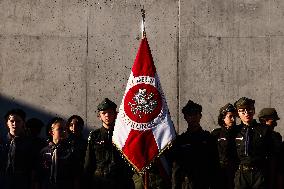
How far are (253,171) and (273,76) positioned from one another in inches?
78.2

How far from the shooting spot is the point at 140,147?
580 cm

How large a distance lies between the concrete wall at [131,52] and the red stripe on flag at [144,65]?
1477 millimetres

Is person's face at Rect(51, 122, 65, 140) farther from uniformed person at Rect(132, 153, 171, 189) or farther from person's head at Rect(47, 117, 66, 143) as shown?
uniformed person at Rect(132, 153, 171, 189)

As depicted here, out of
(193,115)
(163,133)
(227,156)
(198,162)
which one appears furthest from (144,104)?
(227,156)

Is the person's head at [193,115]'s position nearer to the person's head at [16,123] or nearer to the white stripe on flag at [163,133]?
the white stripe on flag at [163,133]

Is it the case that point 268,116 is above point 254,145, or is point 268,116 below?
above

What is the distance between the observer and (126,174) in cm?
595

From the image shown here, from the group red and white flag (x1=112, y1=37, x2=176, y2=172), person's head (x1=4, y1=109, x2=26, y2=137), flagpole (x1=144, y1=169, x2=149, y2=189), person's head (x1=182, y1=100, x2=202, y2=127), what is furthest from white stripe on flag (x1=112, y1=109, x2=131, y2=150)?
person's head (x1=4, y1=109, x2=26, y2=137)

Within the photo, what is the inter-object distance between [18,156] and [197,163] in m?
1.96

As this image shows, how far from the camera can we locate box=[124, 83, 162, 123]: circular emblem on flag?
19.0 feet

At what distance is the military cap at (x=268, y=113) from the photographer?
266 inches

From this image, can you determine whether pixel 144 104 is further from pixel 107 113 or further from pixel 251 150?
pixel 251 150

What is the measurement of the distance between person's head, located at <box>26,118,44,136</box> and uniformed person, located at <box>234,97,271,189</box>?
2.59 meters

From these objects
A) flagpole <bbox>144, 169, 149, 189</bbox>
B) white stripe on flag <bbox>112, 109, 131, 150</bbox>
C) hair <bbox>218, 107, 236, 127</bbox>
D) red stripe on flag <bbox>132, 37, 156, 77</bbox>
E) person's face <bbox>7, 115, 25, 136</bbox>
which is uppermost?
red stripe on flag <bbox>132, 37, 156, 77</bbox>
